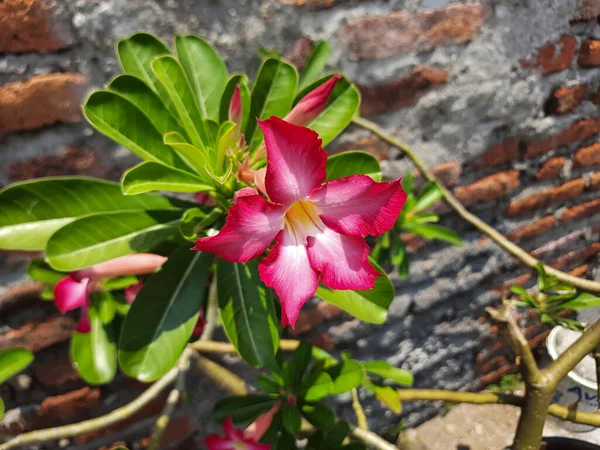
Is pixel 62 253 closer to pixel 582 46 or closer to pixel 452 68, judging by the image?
pixel 452 68

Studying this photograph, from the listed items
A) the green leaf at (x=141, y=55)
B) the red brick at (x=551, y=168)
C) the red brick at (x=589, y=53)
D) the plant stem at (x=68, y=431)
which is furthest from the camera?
the red brick at (x=551, y=168)

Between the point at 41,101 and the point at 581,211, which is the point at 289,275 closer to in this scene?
the point at 41,101

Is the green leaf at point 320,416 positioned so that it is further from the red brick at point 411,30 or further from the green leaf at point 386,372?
the red brick at point 411,30

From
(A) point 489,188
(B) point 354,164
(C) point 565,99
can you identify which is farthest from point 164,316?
(C) point 565,99

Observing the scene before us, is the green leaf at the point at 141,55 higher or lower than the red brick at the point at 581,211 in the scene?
higher

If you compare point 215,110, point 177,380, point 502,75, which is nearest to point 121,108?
point 215,110

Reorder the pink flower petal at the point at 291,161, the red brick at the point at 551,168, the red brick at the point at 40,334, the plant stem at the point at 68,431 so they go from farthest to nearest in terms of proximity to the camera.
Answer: the red brick at the point at 551,168 → the red brick at the point at 40,334 → the plant stem at the point at 68,431 → the pink flower petal at the point at 291,161

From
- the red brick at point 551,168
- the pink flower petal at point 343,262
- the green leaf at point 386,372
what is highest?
the pink flower petal at point 343,262

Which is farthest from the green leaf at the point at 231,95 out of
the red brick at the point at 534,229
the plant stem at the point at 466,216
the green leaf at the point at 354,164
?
the red brick at the point at 534,229
